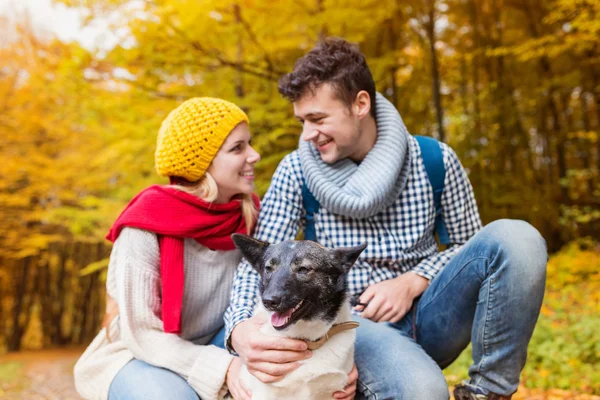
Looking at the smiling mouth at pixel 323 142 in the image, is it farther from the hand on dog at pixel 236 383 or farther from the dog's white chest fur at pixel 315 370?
the hand on dog at pixel 236 383

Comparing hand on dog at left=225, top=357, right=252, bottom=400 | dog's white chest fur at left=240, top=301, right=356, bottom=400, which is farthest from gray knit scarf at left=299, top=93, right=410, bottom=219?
hand on dog at left=225, top=357, right=252, bottom=400

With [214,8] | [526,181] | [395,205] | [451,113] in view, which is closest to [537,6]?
[451,113]

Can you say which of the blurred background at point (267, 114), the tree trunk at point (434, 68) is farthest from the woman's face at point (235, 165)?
the tree trunk at point (434, 68)

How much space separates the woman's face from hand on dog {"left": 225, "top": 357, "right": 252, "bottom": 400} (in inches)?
34.3

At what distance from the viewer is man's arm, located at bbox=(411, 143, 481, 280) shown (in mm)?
2484

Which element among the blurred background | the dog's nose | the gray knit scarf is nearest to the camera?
the dog's nose

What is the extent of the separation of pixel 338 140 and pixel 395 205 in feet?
1.42

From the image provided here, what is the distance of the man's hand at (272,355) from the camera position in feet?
5.83

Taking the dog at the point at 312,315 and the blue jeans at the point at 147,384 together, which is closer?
the dog at the point at 312,315

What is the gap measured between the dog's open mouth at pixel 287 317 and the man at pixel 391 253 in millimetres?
111

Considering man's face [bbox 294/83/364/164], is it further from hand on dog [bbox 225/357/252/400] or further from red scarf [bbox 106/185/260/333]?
hand on dog [bbox 225/357/252/400]

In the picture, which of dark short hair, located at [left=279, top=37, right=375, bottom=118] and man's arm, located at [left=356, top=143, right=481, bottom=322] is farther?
dark short hair, located at [left=279, top=37, right=375, bottom=118]

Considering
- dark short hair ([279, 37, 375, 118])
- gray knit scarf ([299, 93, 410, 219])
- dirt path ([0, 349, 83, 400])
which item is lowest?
dirt path ([0, 349, 83, 400])

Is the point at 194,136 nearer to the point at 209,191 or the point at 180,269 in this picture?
the point at 209,191
